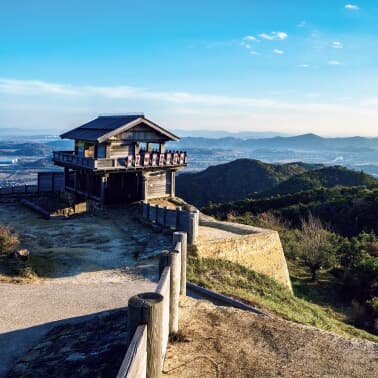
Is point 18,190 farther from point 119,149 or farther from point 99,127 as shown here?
point 119,149

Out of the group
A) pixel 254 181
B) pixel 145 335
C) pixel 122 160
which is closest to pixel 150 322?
pixel 145 335

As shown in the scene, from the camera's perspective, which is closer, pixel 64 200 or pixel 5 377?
pixel 5 377

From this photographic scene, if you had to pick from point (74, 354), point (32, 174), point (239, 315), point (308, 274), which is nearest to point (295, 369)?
point (239, 315)

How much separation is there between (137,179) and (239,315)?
18.4 m

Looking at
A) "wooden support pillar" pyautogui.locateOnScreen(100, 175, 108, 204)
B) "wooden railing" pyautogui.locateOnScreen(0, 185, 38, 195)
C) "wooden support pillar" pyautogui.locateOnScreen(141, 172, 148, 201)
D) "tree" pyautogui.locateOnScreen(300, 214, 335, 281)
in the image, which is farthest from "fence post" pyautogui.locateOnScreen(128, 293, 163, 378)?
"wooden railing" pyautogui.locateOnScreen(0, 185, 38, 195)

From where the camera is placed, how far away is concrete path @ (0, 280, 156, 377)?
384 inches

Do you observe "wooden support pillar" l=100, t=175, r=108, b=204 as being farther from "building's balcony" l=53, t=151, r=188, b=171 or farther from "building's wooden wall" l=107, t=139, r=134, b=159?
"building's wooden wall" l=107, t=139, r=134, b=159

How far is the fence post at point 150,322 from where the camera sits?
6.62 meters

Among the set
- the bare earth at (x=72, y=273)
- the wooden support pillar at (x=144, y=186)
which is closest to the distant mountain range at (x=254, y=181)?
the wooden support pillar at (x=144, y=186)

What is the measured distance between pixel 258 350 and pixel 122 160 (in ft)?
61.2

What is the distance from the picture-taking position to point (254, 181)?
322ft

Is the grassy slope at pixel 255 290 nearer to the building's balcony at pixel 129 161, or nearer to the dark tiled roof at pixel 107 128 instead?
the building's balcony at pixel 129 161

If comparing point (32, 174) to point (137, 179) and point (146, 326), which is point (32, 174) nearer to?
point (137, 179)

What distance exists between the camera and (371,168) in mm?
193125
